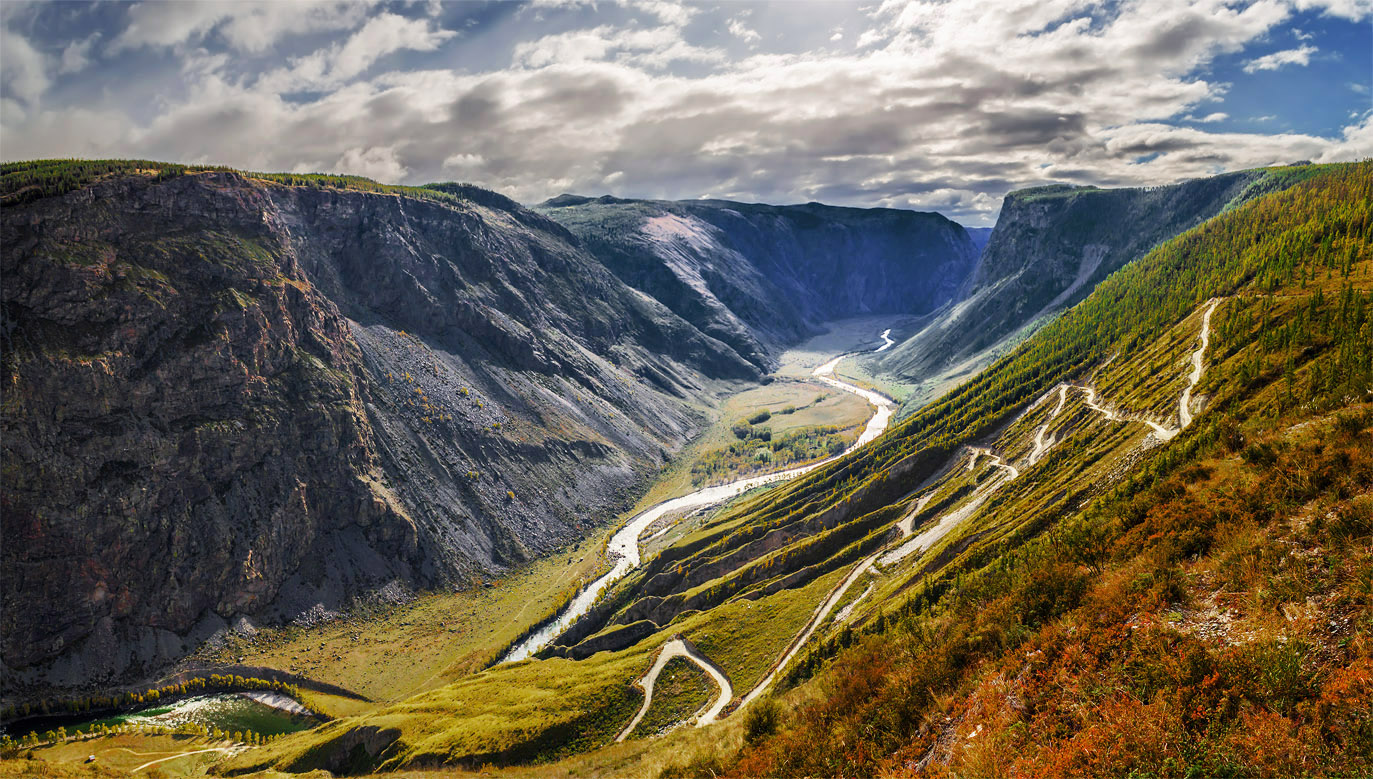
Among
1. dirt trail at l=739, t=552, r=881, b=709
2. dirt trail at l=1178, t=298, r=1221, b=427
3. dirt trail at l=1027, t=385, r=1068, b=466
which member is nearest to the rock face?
dirt trail at l=739, t=552, r=881, b=709

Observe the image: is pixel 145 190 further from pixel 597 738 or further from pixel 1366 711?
pixel 1366 711

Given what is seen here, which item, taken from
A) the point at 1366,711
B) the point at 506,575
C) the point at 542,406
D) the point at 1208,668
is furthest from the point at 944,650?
the point at 542,406

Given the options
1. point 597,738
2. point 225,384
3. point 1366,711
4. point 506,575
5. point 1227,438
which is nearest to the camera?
point 1366,711

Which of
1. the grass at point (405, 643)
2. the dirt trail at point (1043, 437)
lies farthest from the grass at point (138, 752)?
the dirt trail at point (1043, 437)

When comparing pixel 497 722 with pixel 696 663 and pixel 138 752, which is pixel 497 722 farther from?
pixel 138 752

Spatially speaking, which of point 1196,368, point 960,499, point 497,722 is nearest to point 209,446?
point 497,722

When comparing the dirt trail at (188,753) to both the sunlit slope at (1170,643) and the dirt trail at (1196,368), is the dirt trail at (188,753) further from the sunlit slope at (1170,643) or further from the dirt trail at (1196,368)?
the dirt trail at (1196,368)
